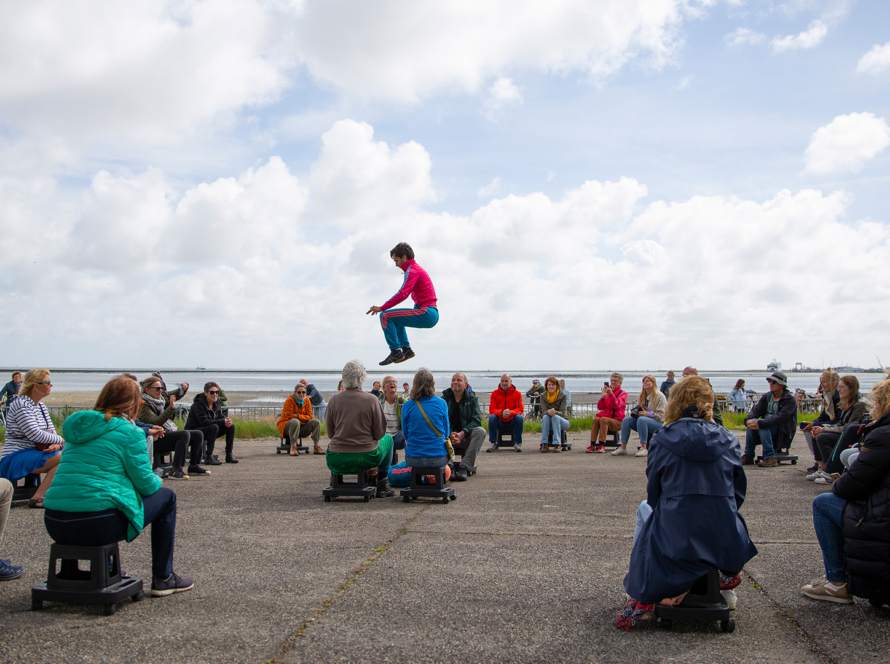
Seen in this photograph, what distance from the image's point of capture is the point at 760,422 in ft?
33.0

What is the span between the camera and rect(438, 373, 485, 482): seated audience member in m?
9.57

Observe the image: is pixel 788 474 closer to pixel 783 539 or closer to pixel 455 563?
pixel 783 539

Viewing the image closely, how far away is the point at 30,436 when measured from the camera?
651cm

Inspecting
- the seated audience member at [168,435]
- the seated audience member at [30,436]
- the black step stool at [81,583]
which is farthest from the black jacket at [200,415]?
the black step stool at [81,583]

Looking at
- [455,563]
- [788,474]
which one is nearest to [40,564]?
[455,563]

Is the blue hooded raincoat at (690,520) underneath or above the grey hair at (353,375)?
underneath

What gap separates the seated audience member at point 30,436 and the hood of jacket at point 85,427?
2.91 meters

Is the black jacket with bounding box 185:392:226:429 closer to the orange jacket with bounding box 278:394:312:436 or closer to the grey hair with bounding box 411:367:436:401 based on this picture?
the orange jacket with bounding box 278:394:312:436

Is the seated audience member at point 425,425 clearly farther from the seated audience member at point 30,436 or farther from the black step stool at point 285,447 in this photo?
the black step stool at point 285,447

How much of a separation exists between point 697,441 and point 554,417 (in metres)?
9.80

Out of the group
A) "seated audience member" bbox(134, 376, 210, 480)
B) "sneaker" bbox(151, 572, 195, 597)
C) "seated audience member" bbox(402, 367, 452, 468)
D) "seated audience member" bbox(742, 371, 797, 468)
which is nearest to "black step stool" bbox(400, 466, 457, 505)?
"seated audience member" bbox(402, 367, 452, 468)

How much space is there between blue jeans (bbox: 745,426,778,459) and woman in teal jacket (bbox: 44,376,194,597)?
30.1ft

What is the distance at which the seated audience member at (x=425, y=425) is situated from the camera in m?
7.64

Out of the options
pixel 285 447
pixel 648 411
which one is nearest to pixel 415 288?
pixel 648 411
